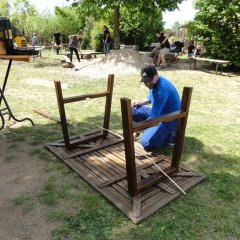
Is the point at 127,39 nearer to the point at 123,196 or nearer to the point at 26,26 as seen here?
the point at 26,26

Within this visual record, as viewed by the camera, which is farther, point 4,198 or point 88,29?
point 88,29

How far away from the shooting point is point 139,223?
282 centimetres

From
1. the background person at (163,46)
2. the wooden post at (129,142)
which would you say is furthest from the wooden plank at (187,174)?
the background person at (163,46)

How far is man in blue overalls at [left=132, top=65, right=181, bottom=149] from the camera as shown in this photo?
3.91 metres

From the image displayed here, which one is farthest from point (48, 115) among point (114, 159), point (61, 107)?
point (114, 159)

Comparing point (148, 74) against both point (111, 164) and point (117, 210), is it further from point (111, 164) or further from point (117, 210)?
point (117, 210)

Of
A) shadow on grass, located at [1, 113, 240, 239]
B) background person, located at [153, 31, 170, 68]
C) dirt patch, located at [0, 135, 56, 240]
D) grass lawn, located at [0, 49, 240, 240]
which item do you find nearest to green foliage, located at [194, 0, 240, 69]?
background person, located at [153, 31, 170, 68]

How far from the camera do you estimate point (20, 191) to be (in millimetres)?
3340

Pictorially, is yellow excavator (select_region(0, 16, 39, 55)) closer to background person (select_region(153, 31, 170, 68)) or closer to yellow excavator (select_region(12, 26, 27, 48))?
yellow excavator (select_region(12, 26, 27, 48))

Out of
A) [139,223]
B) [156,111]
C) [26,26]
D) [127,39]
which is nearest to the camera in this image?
[139,223]

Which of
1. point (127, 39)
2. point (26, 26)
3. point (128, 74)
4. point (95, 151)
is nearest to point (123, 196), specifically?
point (95, 151)

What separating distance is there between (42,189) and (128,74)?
864cm

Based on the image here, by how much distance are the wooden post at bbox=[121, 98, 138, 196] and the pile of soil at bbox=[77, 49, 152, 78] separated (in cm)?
857

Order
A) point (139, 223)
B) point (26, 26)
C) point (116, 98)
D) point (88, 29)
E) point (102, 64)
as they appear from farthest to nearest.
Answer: point (26, 26), point (88, 29), point (102, 64), point (116, 98), point (139, 223)
